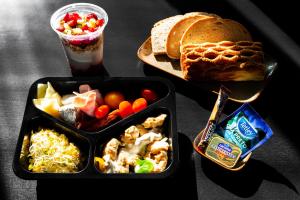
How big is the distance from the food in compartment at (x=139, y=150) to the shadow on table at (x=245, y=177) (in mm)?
238

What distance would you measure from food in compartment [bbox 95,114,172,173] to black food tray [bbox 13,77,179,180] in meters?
0.03

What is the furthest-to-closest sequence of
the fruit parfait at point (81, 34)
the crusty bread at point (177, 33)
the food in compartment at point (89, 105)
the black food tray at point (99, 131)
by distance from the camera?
the crusty bread at point (177, 33), the fruit parfait at point (81, 34), the food in compartment at point (89, 105), the black food tray at point (99, 131)

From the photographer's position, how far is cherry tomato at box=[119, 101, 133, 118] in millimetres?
1887

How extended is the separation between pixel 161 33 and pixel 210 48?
12.4 inches

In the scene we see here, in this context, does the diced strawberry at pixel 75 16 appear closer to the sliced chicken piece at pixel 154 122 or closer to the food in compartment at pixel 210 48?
the food in compartment at pixel 210 48

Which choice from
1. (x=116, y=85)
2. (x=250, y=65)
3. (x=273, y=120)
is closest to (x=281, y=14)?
(x=250, y=65)

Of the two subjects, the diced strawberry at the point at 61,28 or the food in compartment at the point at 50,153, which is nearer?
the food in compartment at the point at 50,153

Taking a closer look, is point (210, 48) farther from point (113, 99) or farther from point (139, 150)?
point (139, 150)

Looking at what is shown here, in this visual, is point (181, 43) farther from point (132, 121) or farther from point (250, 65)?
point (132, 121)

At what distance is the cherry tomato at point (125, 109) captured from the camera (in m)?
1.89

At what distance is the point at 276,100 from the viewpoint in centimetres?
207

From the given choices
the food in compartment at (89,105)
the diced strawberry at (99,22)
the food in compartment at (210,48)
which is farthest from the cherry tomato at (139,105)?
the diced strawberry at (99,22)

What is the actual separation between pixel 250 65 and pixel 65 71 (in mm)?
978

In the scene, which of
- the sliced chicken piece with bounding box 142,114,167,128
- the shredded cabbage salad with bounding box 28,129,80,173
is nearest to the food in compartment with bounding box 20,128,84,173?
the shredded cabbage salad with bounding box 28,129,80,173
